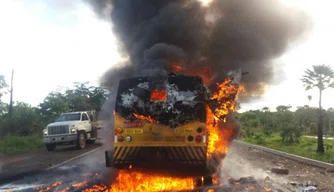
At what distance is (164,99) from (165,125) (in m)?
0.63

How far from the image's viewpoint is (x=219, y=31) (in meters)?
12.4

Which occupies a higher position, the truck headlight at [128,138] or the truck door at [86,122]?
the truck headlight at [128,138]

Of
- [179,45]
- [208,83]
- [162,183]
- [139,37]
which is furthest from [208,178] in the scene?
[139,37]

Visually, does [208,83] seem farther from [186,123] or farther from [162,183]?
[162,183]

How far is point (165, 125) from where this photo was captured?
7.35 meters

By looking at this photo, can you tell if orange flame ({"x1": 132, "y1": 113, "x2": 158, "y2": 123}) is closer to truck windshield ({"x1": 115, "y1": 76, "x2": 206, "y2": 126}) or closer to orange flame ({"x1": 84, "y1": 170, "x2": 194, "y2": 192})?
truck windshield ({"x1": 115, "y1": 76, "x2": 206, "y2": 126})

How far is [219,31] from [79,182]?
24.5ft

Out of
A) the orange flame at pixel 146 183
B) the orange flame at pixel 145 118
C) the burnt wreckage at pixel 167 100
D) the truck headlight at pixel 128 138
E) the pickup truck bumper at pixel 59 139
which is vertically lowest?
the pickup truck bumper at pixel 59 139

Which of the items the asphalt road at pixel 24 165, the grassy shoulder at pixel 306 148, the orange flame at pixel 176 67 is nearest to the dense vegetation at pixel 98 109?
the grassy shoulder at pixel 306 148

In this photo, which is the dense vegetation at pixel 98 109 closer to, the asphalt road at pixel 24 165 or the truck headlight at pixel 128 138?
the asphalt road at pixel 24 165

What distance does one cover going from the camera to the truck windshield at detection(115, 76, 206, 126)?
7.39 metres

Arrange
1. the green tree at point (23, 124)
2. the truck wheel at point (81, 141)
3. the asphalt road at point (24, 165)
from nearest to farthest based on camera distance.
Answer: the asphalt road at point (24, 165) < the truck wheel at point (81, 141) < the green tree at point (23, 124)

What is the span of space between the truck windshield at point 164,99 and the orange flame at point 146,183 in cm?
144

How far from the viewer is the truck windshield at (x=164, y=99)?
7.39 meters
